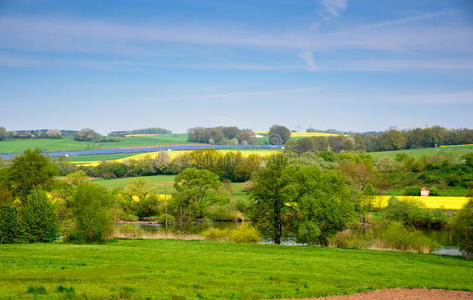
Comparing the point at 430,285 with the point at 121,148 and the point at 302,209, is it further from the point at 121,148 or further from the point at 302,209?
the point at 121,148

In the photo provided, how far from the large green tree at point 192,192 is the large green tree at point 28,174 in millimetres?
20120

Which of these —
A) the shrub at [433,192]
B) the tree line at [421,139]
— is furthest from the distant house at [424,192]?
the tree line at [421,139]

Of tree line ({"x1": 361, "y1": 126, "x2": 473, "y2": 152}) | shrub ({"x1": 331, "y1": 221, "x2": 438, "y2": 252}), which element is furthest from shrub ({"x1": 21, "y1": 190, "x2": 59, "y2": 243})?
tree line ({"x1": 361, "y1": 126, "x2": 473, "y2": 152})

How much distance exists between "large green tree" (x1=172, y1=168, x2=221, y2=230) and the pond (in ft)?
6.90

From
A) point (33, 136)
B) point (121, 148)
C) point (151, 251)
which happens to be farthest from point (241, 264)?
point (33, 136)

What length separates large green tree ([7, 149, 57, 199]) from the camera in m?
44.6

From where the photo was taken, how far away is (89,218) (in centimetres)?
3641

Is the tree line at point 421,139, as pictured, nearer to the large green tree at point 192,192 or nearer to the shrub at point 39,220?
the large green tree at point 192,192

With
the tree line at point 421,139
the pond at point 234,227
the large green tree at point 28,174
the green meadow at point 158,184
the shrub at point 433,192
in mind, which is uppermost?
the tree line at point 421,139

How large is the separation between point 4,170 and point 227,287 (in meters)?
38.7

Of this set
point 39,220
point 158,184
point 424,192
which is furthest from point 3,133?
point 424,192

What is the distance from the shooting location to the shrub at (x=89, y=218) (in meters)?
36.3

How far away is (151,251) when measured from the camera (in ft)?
92.7

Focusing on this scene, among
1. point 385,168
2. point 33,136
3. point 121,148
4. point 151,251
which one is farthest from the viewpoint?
point 33,136
